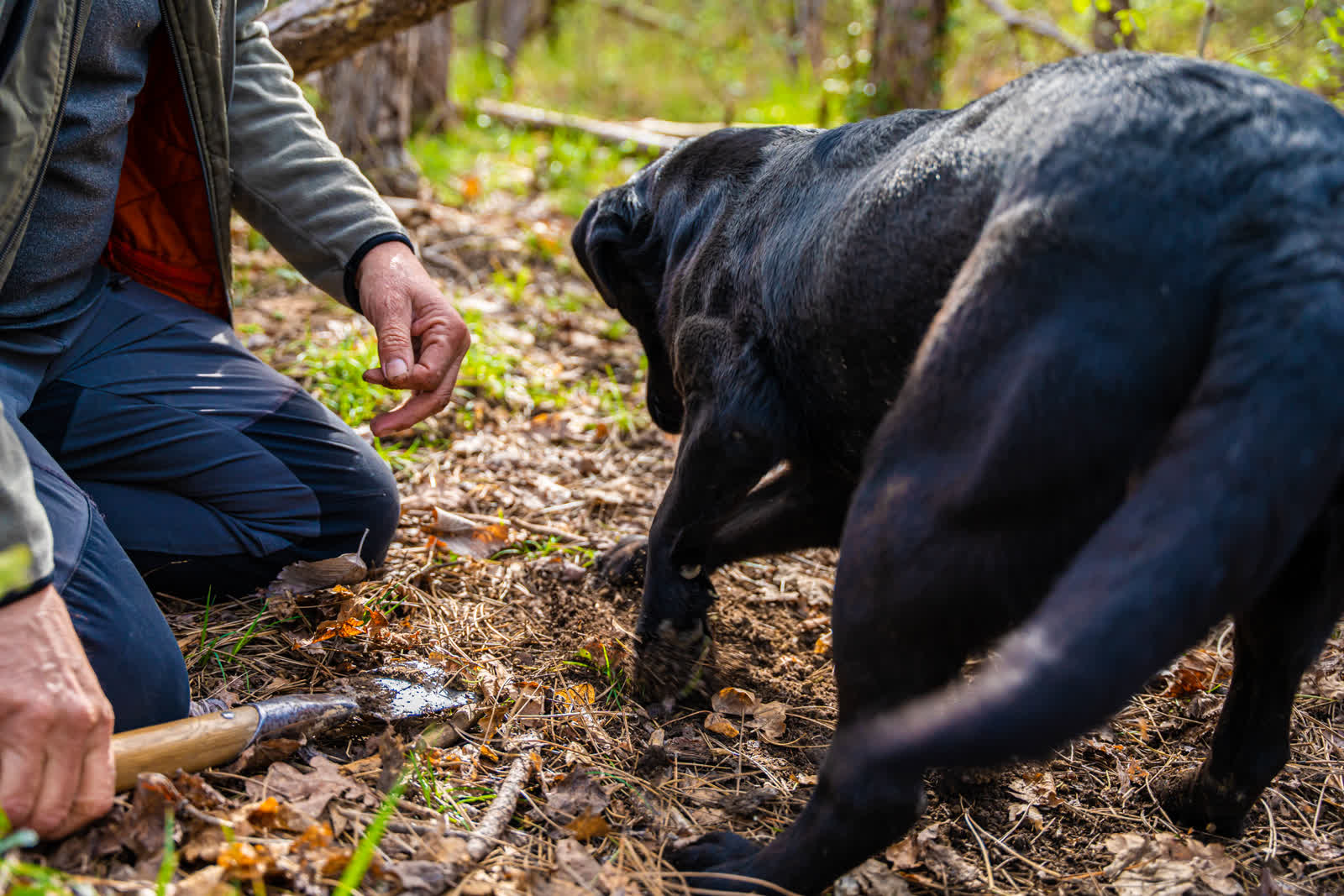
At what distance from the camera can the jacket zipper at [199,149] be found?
2.36m

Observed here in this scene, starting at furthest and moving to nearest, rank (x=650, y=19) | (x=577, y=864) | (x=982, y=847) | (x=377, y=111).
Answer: (x=650, y=19) < (x=377, y=111) < (x=982, y=847) < (x=577, y=864)

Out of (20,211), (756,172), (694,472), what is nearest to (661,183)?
(756,172)

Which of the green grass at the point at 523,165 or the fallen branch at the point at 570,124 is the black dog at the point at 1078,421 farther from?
the fallen branch at the point at 570,124

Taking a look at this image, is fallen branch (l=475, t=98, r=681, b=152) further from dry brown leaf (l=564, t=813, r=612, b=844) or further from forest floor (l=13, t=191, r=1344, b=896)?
dry brown leaf (l=564, t=813, r=612, b=844)

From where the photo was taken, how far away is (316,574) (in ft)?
8.82

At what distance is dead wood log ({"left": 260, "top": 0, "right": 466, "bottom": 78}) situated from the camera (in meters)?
3.72

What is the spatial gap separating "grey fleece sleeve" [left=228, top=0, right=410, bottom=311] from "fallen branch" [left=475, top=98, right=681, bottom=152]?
3.94 metres

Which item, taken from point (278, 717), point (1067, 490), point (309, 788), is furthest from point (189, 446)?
point (1067, 490)

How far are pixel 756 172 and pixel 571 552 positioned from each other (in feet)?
4.40

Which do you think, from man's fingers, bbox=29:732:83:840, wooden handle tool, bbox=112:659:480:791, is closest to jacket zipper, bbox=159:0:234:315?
wooden handle tool, bbox=112:659:480:791

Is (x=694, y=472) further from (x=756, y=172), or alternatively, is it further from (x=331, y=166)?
(x=331, y=166)

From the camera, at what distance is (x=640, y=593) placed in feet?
9.79

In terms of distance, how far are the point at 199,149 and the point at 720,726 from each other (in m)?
2.03

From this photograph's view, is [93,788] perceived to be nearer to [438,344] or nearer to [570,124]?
[438,344]
